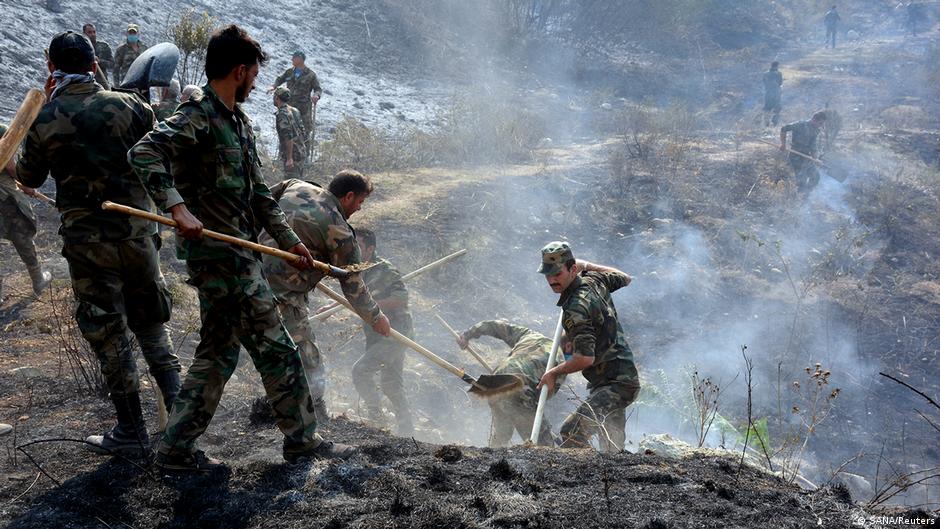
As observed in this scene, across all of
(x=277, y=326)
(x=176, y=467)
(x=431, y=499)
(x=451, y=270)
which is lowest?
(x=451, y=270)

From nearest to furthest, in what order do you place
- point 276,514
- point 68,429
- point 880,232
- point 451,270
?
point 276,514, point 68,429, point 451,270, point 880,232

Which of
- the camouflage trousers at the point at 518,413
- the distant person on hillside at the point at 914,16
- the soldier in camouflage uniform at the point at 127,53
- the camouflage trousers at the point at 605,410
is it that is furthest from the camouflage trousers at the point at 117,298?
the distant person on hillside at the point at 914,16

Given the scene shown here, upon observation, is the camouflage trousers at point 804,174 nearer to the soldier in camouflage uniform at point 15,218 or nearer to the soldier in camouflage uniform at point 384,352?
the soldier in camouflage uniform at point 384,352

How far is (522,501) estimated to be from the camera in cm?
259

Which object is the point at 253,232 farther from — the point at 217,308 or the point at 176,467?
the point at 176,467

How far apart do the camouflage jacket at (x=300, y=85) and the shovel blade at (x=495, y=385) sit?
263 inches

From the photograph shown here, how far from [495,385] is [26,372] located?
3.07 meters

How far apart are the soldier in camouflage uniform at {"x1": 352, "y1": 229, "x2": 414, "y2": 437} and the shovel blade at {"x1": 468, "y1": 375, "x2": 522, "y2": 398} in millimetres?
888

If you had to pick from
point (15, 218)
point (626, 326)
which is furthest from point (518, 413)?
point (15, 218)

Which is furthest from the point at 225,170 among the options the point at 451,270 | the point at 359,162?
the point at 359,162

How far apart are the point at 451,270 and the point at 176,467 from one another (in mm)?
5660

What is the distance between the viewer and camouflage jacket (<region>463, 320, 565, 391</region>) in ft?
16.1

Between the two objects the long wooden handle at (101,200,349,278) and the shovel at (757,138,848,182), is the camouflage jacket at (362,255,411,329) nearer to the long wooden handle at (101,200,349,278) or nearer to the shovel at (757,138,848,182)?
the long wooden handle at (101,200,349,278)

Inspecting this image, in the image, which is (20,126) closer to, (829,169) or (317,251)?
(317,251)
